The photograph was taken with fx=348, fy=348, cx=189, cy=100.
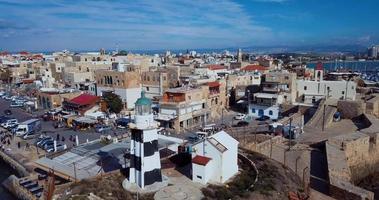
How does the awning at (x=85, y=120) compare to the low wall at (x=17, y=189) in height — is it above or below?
above

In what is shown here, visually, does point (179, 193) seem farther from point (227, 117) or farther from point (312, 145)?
point (227, 117)

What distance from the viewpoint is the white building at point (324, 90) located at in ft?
128

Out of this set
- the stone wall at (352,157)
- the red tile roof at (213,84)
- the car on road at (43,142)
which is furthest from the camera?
the red tile roof at (213,84)

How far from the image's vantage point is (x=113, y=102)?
38656 mm

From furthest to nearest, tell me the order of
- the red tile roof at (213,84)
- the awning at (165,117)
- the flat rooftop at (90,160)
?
the red tile roof at (213,84) < the awning at (165,117) < the flat rooftop at (90,160)

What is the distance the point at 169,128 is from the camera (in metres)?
33.4

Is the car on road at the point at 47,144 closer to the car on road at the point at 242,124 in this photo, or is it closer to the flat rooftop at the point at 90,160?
the flat rooftop at the point at 90,160

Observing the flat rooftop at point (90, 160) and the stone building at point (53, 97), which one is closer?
the flat rooftop at point (90, 160)

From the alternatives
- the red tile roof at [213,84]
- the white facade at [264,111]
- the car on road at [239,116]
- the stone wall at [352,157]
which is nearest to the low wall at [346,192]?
the stone wall at [352,157]

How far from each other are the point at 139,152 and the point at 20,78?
208ft

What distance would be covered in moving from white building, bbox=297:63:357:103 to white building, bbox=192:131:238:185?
83.2 feet

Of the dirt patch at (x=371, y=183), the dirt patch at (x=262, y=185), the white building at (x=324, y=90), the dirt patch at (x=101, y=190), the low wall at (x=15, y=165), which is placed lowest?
the dirt patch at (x=371, y=183)

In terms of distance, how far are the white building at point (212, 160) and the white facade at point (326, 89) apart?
2536cm

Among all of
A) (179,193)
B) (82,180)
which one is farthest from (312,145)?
(82,180)
